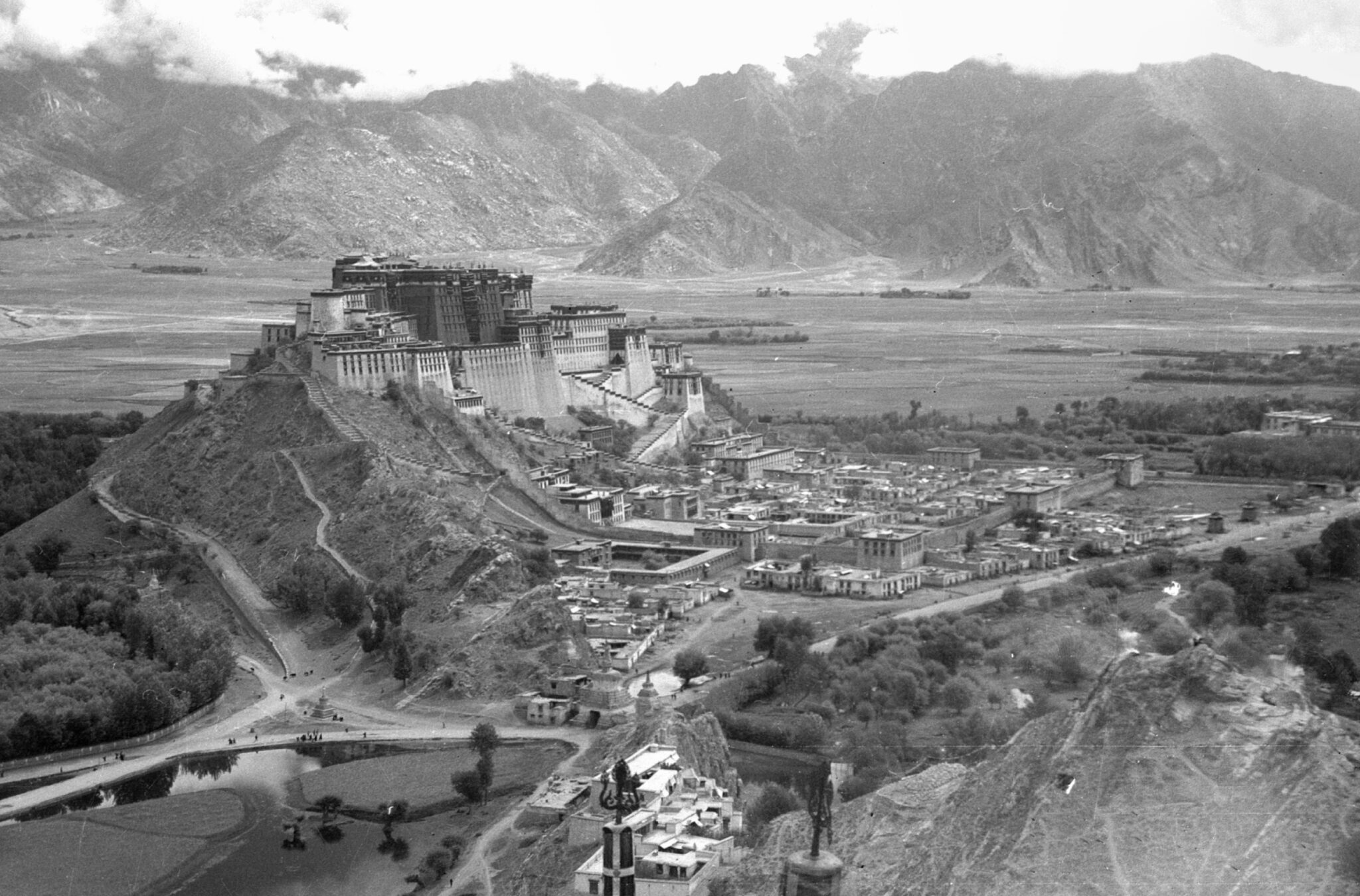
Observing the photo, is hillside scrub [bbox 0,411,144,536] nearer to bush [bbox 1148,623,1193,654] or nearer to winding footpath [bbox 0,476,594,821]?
winding footpath [bbox 0,476,594,821]

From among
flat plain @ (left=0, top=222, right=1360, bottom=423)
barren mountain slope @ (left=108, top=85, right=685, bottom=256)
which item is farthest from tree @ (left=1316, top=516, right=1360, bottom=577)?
barren mountain slope @ (left=108, top=85, right=685, bottom=256)

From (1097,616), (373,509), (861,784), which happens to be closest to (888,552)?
(1097,616)

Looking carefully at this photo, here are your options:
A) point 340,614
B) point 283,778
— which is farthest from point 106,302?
point 283,778

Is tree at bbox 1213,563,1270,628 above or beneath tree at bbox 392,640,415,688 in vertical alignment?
above

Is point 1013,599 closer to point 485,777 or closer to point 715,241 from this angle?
point 485,777

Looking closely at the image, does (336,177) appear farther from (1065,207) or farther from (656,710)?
(656,710)

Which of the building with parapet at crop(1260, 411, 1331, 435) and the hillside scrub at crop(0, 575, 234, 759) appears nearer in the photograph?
the hillside scrub at crop(0, 575, 234, 759)
